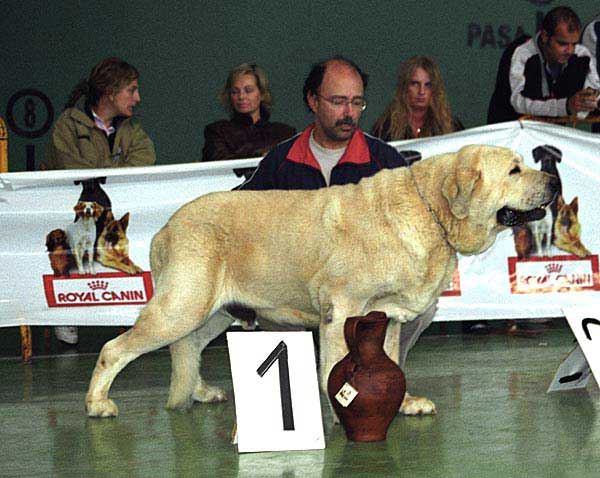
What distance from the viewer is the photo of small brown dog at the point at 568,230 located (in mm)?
7527

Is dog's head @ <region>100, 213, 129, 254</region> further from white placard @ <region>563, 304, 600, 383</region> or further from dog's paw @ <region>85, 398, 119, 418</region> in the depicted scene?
white placard @ <region>563, 304, 600, 383</region>

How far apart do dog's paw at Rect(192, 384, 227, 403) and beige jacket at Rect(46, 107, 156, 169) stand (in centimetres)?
245

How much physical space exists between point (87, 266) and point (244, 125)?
143cm

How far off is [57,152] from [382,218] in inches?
130

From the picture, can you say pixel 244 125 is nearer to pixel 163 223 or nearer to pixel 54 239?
pixel 163 223

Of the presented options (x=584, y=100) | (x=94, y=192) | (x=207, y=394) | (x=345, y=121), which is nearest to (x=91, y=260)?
(x=94, y=192)

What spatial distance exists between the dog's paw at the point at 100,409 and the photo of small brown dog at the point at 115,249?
84.2 inches

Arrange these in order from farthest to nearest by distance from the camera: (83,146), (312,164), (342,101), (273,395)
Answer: (83,146), (312,164), (342,101), (273,395)

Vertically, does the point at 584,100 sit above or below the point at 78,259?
above

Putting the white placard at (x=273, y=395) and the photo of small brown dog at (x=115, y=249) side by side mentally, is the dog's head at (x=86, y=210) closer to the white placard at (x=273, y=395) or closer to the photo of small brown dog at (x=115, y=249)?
the photo of small brown dog at (x=115, y=249)

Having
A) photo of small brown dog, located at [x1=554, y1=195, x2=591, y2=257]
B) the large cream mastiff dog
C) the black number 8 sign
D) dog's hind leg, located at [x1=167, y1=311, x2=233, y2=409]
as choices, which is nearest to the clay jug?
the large cream mastiff dog

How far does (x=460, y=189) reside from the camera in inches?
190

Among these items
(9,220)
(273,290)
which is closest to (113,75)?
(9,220)

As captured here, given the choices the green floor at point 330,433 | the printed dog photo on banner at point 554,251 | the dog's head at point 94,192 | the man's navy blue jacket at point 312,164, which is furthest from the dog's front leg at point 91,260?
the printed dog photo on banner at point 554,251
